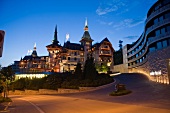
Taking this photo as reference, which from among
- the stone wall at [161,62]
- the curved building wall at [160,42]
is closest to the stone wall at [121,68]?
the curved building wall at [160,42]

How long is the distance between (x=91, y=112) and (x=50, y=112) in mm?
3063

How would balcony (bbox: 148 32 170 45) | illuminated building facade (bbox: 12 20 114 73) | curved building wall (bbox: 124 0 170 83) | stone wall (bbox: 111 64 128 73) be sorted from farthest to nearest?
stone wall (bbox: 111 64 128 73), illuminated building facade (bbox: 12 20 114 73), balcony (bbox: 148 32 170 45), curved building wall (bbox: 124 0 170 83)

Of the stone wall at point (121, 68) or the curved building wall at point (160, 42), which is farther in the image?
the stone wall at point (121, 68)

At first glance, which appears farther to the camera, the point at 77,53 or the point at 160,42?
the point at 77,53

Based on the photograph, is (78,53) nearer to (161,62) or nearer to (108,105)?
(161,62)

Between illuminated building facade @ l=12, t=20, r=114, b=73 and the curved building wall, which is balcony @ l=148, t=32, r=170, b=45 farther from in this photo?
illuminated building facade @ l=12, t=20, r=114, b=73

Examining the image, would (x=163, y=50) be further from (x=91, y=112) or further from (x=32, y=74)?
(x=32, y=74)

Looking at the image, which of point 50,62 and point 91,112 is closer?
point 91,112

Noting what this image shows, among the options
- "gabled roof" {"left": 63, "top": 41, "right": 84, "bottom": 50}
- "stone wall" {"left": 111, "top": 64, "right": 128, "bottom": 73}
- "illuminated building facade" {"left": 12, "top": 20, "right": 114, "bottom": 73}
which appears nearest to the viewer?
"illuminated building facade" {"left": 12, "top": 20, "right": 114, "bottom": 73}

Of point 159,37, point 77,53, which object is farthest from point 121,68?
point 159,37

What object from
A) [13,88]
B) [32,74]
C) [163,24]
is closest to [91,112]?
[163,24]

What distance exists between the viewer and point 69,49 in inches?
2576

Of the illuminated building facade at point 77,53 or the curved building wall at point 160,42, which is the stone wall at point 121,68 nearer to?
the illuminated building facade at point 77,53

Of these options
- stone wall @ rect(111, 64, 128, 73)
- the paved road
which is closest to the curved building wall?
the paved road
